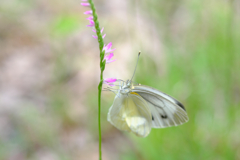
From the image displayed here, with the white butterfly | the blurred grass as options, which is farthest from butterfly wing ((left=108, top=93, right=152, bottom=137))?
the blurred grass

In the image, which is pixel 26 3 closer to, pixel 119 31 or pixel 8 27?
pixel 8 27

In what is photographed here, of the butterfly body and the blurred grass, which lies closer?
the butterfly body

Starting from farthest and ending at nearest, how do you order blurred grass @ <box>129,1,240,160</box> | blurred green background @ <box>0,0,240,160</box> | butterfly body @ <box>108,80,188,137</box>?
blurred green background @ <box>0,0,240,160</box> < blurred grass @ <box>129,1,240,160</box> < butterfly body @ <box>108,80,188,137</box>

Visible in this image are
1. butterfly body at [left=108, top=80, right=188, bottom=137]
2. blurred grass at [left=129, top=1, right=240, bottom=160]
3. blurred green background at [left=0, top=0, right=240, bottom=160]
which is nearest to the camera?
butterfly body at [left=108, top=80, right=188, bottom=137]

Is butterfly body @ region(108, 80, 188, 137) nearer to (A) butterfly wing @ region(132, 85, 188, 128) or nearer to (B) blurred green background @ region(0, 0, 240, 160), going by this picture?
(A) butterfly wing @ region(132, 85, 188, 128)

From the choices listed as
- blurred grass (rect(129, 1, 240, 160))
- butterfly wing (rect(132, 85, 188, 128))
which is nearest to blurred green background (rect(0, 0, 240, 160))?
blurred grass (rect(129, 1, 240, 160))

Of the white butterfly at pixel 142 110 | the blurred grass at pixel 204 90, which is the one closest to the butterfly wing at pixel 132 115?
the white butterfly at pixel 142 110

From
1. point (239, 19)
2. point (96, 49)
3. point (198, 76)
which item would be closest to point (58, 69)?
point (96, 49)
